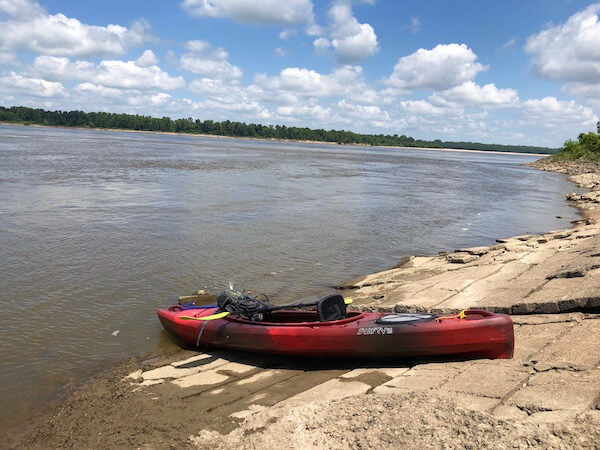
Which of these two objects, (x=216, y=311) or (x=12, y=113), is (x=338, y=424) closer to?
(x=216, y=311)

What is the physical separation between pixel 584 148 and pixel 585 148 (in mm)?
319

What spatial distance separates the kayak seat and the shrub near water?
6960cm

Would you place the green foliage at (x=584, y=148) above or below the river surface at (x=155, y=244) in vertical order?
above

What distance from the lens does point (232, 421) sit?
5.25 metres

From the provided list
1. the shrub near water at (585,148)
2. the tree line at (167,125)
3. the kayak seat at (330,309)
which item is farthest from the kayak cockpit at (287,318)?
the tree line at (167,125)

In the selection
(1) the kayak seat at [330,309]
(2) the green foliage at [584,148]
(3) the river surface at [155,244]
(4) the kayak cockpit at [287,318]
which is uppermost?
(2) the green foliage at [584,148]

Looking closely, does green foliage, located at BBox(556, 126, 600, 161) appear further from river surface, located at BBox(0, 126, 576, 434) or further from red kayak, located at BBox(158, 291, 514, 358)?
red kayak, located at BBox(158, 291, 514, 358)

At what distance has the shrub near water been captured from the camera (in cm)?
6623

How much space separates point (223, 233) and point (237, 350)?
913 centimetres

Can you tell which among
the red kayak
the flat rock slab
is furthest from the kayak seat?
the flat rock slab

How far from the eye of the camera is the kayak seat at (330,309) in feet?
22.6

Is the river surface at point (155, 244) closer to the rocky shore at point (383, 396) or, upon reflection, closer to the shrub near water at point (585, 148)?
the rocky shore at point (383, 396)

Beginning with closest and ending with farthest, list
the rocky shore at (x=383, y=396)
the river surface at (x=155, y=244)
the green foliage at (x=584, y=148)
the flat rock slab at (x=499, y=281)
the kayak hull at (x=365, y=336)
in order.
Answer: the rocky shore at (x=383, y=396)
the kayak hull at (x=365, y=336)
the flat rock slab at (x=499, y=281)
the river surface at (x=155, y=244)
the green foliage at (x=584, y=148)

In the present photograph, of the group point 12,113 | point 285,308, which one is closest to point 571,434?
point 285,308
